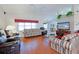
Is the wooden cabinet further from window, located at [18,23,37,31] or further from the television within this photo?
the television

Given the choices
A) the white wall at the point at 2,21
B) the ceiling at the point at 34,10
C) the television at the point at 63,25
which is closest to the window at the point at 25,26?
the ceiling at the point at 34,10

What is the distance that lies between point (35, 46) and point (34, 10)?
0.65 meters

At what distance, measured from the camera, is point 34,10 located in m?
1.86

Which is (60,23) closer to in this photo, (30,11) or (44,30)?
(44,30)

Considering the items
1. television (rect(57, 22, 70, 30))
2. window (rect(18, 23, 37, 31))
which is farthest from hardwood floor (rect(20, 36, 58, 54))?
television (rect(57, 22, 70, 30))

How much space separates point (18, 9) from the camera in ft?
5.93

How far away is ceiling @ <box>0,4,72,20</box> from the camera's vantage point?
1.79 metres

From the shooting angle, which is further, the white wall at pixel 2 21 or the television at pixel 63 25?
the television at pixel 63 25

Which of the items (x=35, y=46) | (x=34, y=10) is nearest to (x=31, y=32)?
(x=35, y=46)

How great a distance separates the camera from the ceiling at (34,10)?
1793 mm

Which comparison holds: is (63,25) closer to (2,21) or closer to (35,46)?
(35,46)

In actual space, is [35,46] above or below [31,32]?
below

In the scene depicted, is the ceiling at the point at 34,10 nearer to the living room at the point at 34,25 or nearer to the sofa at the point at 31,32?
the living room at the point at 34,25
